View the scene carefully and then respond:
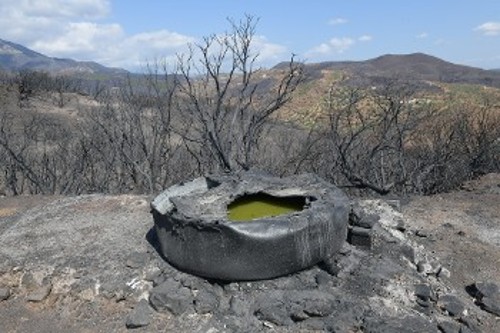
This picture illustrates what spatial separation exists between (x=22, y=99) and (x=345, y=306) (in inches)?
1074

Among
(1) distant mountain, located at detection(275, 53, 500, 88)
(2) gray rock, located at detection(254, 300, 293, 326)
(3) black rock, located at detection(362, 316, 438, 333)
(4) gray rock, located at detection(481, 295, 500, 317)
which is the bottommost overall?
(4) gray rock, located at detection(481, 295, 500, 317)

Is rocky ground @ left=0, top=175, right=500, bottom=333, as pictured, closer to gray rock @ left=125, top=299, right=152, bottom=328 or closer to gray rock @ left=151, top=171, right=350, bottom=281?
gray rock @ left=125, top=299, right=152, bottom=328

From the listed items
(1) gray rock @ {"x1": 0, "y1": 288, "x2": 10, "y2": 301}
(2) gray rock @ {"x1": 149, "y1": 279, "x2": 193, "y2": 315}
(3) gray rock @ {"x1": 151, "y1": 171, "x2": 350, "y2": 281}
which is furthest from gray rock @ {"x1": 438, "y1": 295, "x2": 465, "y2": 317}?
(1) gray rock @ {"x1": 0, "y1": 288, "x2": 10, "y2": 301}

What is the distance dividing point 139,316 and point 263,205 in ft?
6.32

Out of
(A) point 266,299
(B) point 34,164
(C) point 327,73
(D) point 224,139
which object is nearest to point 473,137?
(D) point 224,139

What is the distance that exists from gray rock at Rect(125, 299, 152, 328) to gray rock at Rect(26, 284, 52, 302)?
3.62 feet

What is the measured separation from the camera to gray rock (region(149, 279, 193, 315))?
15.4 feet

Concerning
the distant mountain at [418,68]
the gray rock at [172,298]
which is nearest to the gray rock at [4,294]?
the gray rock at [172,298]

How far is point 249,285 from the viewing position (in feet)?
15.8

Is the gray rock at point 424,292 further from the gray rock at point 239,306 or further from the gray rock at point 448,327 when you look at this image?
the gray rock at point 239,306

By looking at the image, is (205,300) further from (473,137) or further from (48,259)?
(473,137)

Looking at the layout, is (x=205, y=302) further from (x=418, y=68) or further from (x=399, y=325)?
(x=418, y=68)

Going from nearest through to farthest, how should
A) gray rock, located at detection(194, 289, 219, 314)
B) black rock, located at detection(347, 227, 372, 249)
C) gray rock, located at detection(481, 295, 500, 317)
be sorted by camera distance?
gray rock, located at detection(194, 289, 219, 314), gray rock, located at detection(481, 295, 500, 317), black rock, located at detection(347, 227, 372, 249)

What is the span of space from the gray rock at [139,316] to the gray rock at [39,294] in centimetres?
110
